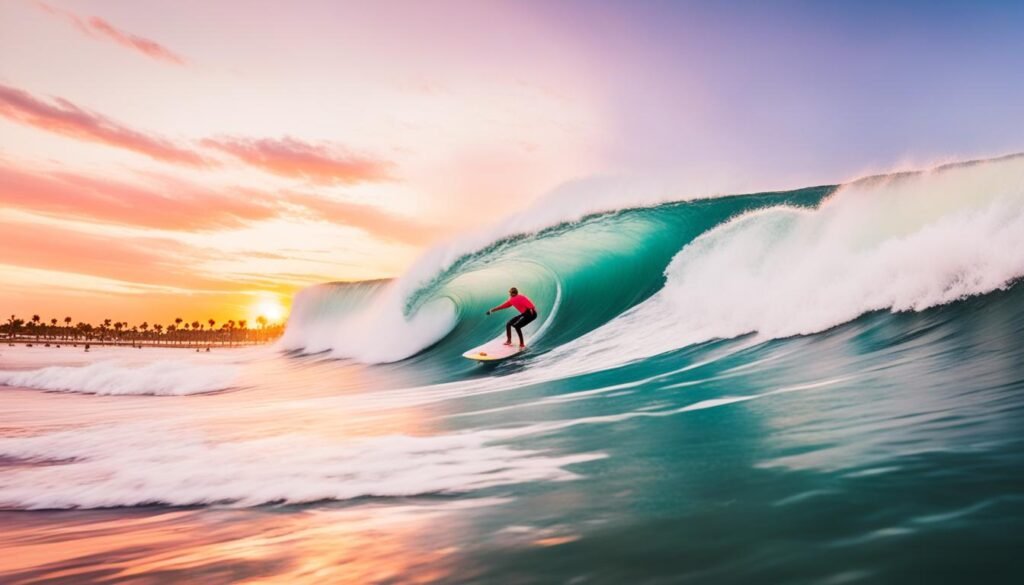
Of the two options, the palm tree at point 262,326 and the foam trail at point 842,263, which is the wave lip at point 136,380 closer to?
the foam trail at point 842,263

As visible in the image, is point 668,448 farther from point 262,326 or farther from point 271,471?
point 262,326

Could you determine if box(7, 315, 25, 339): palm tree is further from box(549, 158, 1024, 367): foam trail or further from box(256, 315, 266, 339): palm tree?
box(549, 158, 1024, 367): foam trail

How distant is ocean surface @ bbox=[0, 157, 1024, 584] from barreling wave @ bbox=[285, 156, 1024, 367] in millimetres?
51

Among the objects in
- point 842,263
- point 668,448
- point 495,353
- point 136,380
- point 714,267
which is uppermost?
point 714,267

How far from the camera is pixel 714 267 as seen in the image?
38.0ft

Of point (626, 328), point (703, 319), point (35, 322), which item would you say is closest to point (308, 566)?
point (703, 319)

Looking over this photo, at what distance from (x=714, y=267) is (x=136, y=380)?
1438 centimetres

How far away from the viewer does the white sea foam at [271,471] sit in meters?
4.13

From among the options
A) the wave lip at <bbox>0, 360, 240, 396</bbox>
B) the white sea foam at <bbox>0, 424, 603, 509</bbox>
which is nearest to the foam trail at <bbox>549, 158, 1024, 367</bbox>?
the white sea foam at <bbox>0, 424, 603, 509</bbox>

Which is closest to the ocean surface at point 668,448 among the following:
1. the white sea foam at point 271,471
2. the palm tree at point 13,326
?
the white sea foam at point 271,471

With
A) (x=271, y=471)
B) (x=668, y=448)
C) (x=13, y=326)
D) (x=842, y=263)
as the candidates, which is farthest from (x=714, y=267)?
(x=13, y=326)

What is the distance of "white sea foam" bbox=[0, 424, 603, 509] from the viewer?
4129 millimetres

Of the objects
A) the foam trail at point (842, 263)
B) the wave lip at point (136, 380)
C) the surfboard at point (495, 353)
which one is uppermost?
the foam trail at point (842, 263)

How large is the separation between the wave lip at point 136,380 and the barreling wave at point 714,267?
156 inches
